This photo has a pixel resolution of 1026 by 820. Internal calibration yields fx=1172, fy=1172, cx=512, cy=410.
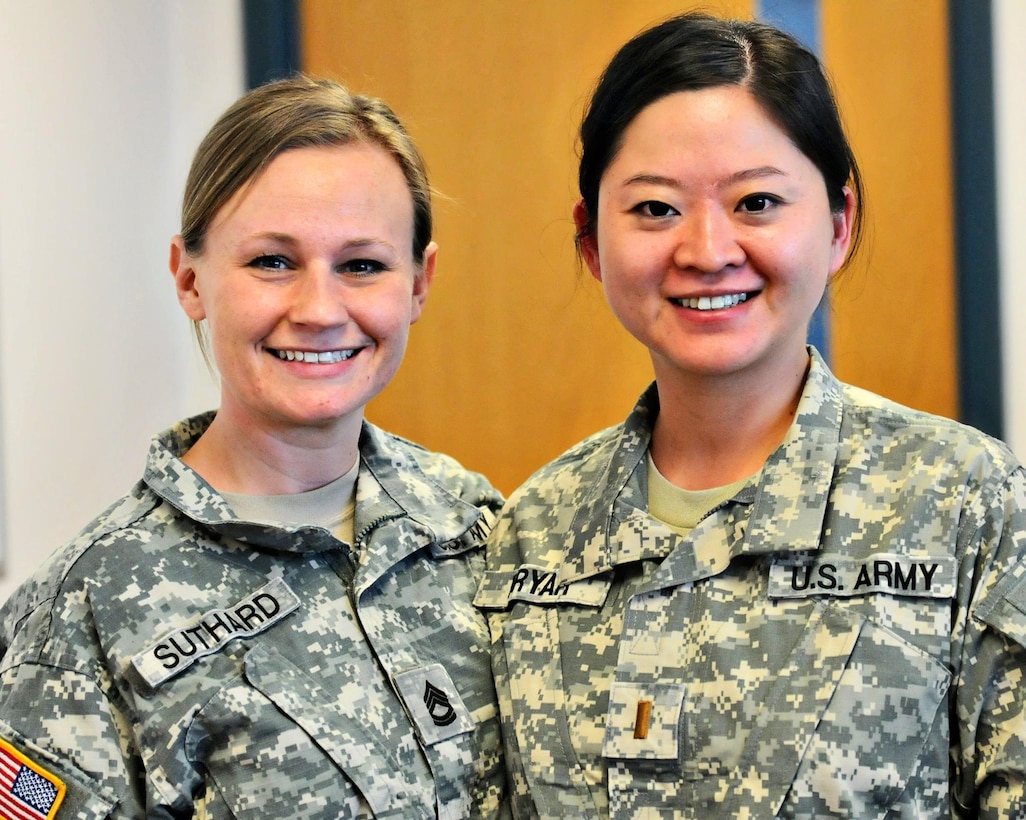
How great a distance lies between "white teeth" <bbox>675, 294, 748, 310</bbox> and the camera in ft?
4.50

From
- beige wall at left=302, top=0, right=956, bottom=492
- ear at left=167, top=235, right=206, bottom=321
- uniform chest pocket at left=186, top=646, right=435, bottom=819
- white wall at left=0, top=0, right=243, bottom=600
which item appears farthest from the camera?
beige wall at left=302, top=0, right=956, bottom=492

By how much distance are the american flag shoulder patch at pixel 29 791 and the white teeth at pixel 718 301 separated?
89 cm

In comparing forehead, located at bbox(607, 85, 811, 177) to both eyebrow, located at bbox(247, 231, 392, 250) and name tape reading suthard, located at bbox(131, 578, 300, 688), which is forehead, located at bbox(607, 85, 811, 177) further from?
name tape reading suthard, located at bbox(131, 578, 300, 688)

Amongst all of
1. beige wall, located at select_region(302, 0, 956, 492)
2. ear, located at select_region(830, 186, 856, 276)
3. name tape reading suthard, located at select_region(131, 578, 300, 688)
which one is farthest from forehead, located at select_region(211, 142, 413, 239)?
beige wall, located at select_region(302, 0, 956, 492)

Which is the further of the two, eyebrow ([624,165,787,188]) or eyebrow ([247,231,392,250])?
eyebrow ([247,231,392,250])

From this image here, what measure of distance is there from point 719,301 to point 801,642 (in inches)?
15.7

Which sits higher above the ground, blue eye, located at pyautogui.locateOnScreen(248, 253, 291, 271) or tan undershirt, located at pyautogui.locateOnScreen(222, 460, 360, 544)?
blue eye, located at pyautogui.locateOnScreen(248, 253, 291, 271)

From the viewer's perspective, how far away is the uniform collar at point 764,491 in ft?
4.39

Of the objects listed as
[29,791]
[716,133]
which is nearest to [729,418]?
[716,133]

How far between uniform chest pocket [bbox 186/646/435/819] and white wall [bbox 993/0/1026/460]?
157 centimetres

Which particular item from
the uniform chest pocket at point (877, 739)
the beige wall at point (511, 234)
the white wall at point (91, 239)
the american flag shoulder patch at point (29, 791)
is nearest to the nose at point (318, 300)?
the american flag shoulder patch at point (29, 791)

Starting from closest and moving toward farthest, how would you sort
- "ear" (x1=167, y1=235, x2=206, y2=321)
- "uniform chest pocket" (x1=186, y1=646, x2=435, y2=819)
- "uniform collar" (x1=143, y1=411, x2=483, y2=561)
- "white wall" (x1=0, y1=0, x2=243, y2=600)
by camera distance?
"uniform chest pocket" (x1=186, y1=646, x2=435, y2=819)
"uniform collar" (x1=143, y1=411, x2=483, y2=561)
"ear" (x1=167, y1=235, x2=206, y2=321)
"white wall" (x1=0, y1=0, x2=243, y2=600)

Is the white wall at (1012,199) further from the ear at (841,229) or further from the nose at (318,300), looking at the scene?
the nose at (318,300)

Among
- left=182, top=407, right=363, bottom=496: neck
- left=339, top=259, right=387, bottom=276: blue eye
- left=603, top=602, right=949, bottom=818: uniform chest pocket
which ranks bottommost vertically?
left=603, top=602, right=949, bottom=818: uniform chest pocket
